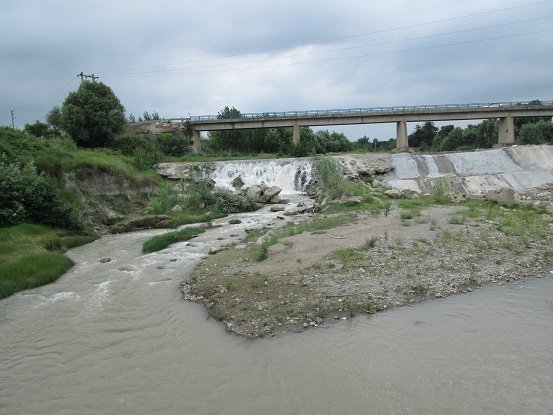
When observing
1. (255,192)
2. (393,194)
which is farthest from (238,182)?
(393,194)

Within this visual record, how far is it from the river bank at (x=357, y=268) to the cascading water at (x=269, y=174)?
24.5 metres

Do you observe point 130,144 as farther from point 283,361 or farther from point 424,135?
point 424,135

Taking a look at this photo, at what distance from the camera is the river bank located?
1128 cm

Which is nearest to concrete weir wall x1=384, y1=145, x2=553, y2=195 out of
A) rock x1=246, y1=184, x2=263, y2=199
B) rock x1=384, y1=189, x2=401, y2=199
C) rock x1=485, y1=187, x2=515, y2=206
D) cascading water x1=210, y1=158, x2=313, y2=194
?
cascading water x1=210, y1=158, x2=313, y2=194

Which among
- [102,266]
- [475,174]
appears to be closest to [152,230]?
[102,266]

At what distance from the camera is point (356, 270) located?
13680 millimetres

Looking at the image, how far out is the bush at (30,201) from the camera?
21.7 m

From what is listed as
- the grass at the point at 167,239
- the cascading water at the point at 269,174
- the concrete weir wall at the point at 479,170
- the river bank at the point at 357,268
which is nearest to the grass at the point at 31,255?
the grass at the point at 167,239

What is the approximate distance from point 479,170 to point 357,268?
3978 cm

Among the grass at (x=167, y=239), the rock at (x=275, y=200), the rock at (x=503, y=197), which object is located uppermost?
the rock at (x=503, y=197)

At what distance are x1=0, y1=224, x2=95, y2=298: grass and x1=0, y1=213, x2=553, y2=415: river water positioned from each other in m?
2.28

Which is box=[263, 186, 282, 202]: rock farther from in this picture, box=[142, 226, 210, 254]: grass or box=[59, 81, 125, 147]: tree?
box=[59, 81, 125, 147]: tree

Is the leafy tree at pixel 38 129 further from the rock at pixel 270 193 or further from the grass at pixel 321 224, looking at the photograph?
the grass at pixel 321 224

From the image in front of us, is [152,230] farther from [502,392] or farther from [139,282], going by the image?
[502,392]
